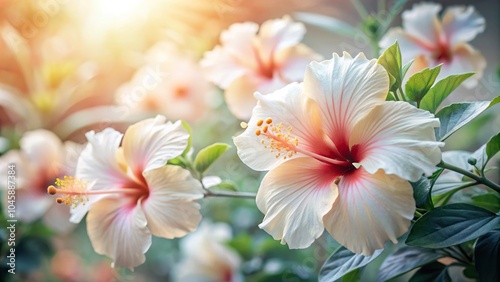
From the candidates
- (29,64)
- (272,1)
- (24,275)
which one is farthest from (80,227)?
(272,1)

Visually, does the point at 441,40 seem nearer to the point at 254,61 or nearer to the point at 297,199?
the point at 254,61

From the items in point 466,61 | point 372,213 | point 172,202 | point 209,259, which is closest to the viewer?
point 372,213

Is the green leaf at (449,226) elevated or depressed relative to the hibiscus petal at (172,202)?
elevated

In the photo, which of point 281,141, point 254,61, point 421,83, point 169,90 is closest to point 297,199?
point 281,141

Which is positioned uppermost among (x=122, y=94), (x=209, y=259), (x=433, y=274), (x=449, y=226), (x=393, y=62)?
(x=393, y=62)

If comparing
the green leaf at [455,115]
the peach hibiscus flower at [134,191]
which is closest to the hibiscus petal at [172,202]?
the peach hibiscus flower at [134,191]

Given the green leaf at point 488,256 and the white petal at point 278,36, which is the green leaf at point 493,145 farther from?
the white petal at point 278,36
